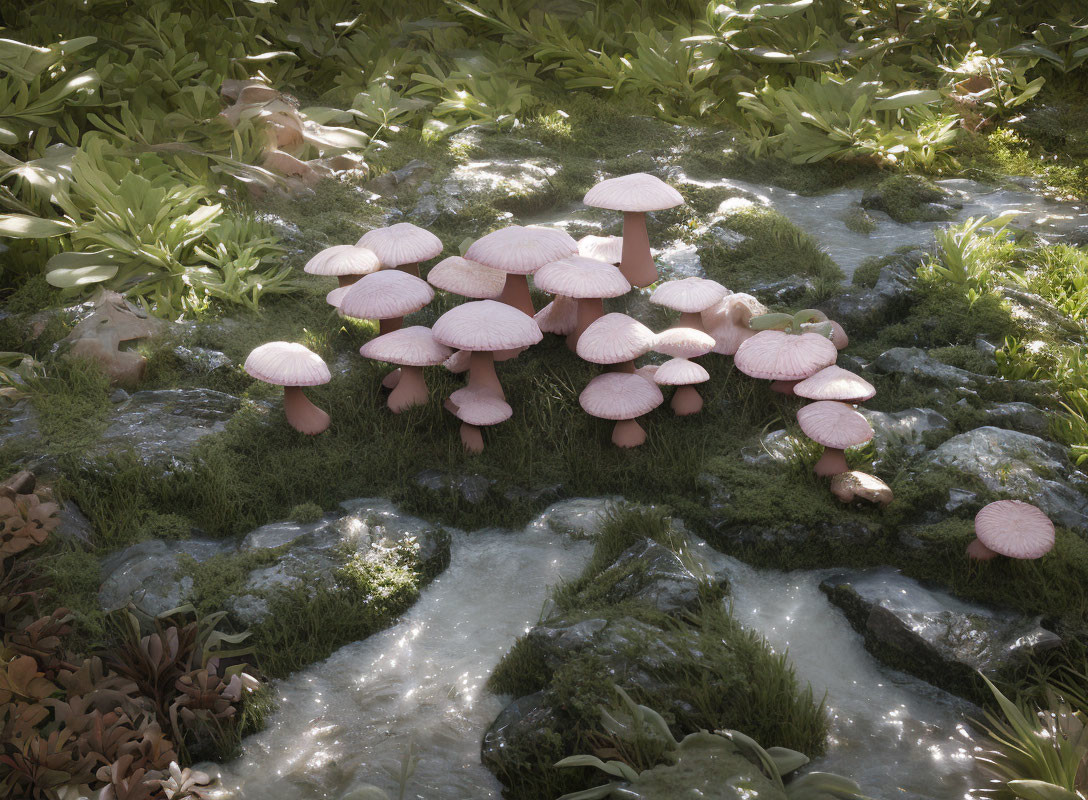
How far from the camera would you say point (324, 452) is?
4.87 meters

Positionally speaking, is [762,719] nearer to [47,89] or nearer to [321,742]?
[321,742]

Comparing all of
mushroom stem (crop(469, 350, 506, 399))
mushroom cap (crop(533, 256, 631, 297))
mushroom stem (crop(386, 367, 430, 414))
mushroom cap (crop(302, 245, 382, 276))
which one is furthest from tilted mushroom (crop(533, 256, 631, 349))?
mushroom cap (crop(302, 245, 382, 276))

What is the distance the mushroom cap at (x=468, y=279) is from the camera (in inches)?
197

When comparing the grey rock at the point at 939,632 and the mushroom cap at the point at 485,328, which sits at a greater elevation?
the mushroom cap at the point at 485,328

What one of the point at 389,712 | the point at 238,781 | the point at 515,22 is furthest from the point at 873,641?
the point at 515,22

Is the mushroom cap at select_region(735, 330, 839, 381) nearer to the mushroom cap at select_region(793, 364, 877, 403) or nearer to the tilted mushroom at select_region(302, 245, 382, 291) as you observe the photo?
the mushroom cap at select_region(793, 364, 877, 403)

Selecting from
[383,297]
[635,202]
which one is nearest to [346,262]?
[383,297]

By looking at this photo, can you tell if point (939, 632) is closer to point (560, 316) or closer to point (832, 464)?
point (832, 464)

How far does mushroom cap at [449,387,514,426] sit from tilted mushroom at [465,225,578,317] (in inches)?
27.8

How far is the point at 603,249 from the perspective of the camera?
541cm

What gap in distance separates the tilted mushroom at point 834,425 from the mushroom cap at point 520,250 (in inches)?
62.3

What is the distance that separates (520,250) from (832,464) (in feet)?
6.48

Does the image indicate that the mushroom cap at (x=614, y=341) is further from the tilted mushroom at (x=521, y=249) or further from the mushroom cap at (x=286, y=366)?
the mushroom cap at (x=286, y=366)

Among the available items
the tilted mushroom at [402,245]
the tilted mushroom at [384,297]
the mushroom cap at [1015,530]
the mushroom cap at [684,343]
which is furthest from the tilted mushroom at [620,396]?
the mushroom cap at [1015,530]
